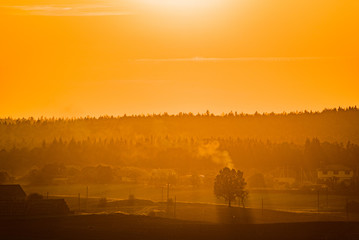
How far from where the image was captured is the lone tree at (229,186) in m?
116

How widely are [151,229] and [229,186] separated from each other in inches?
1566

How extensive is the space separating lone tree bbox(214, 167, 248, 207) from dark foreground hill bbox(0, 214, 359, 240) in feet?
95.0

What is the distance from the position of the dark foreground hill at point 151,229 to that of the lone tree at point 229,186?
95.0 ft

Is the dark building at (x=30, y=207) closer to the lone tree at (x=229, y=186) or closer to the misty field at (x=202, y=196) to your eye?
the misty field at (x=202, y=196)

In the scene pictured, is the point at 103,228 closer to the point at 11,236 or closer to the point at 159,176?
the point at 11,236

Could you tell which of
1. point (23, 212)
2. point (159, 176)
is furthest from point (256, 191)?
point (23, 212)

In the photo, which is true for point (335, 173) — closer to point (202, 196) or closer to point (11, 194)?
point (202, 196)

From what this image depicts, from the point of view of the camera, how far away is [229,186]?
11675 cm

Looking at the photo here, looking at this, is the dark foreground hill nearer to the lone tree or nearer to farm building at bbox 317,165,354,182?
the lone tree

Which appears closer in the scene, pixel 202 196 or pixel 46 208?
pixel 46 208

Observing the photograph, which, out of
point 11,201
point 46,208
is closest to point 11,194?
point 11,201

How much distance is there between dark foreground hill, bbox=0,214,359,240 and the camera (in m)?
74.0

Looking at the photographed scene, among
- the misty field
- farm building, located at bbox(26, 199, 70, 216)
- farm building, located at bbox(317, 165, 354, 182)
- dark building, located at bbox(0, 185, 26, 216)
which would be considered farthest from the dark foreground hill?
farm building, located at bbox(317, 165, 354, 182)

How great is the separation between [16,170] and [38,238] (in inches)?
4469
